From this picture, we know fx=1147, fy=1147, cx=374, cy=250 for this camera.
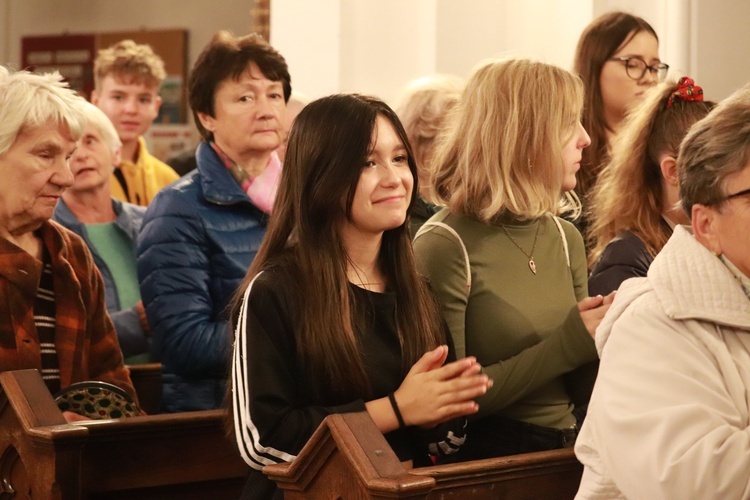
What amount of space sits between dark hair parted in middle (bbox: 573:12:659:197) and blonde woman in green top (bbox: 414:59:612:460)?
38.4 inches

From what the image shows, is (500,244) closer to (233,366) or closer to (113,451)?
(233,366)

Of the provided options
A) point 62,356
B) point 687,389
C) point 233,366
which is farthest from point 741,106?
point 62,356

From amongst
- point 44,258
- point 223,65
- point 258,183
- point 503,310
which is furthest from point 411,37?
point 503,310

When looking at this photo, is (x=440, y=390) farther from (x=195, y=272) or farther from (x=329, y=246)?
(x=195, y=272)

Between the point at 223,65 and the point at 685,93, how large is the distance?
157cm

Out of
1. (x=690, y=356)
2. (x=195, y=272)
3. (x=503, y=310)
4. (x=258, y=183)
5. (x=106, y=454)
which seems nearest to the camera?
(x=690, y=356)

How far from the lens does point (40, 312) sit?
3.40 metres

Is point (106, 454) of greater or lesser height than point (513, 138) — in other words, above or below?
below

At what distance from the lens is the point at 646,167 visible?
3338 millimetres

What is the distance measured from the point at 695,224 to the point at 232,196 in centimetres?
192

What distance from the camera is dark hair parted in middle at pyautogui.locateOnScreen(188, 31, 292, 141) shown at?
13.0 feet

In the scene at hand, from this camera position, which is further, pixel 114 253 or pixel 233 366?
pixel 114 253

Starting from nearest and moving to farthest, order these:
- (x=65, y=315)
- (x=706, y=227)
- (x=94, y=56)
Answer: (x=706, y=227) < (x=65, y=315) < (x=94, y=56)

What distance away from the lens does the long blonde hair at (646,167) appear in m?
3.29
